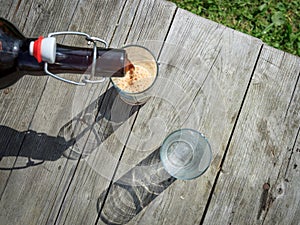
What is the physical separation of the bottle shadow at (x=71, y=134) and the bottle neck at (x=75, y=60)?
32 cm

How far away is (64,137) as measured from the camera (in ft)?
4.56

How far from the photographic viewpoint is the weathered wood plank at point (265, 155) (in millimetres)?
1355

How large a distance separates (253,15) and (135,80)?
85 cm

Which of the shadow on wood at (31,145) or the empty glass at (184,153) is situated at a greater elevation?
the empty glass at (184,153)

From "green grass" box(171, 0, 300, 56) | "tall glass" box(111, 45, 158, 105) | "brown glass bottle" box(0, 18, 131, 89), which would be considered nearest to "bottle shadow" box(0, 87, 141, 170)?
"tall glass" box(111, 45, 158, 105)

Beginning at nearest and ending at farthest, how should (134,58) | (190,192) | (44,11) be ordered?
(134,58) → (190,192) → (44,11)

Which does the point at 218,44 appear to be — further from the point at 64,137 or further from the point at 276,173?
the point at 64,137

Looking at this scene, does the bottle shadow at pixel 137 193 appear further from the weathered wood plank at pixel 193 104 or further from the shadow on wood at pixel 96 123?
the shadow on wood at pixel 96 123

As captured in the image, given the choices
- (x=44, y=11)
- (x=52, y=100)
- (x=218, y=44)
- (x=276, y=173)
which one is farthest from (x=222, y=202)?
(x=44, y=11)

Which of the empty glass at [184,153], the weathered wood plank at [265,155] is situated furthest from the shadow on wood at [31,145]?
the weathered wood plank at [265,155]

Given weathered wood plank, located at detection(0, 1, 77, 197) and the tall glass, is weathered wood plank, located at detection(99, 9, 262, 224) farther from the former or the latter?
weathered wood plank, located at detection(0, 1, 77, 197)

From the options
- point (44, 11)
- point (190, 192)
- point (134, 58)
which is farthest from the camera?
point (44, 11)

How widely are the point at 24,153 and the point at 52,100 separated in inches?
8.6

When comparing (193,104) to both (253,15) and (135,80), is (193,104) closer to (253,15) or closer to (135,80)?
(135,80)
